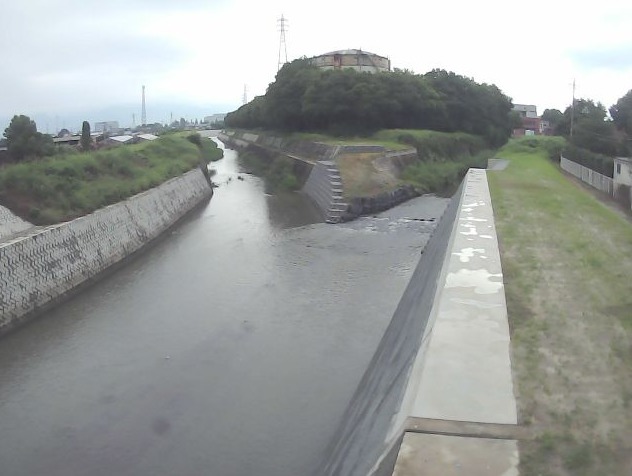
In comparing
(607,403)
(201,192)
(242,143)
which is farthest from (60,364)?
(242,143)

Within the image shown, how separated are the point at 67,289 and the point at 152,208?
25.6ft

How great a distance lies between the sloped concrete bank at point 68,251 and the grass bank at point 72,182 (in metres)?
0.46

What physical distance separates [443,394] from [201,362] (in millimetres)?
6086

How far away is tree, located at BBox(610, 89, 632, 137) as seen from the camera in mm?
32269

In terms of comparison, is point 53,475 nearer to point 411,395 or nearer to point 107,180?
point 411,395

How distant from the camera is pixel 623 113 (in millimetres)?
34844

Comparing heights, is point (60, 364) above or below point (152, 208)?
below

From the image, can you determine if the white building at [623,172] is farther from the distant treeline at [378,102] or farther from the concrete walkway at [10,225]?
the distant treeline at [378,102]

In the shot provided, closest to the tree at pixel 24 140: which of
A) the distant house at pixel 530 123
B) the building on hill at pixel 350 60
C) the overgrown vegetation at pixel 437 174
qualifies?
the overgrown vegetation at pixel 437 174

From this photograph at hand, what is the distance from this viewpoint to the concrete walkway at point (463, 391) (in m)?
3.76

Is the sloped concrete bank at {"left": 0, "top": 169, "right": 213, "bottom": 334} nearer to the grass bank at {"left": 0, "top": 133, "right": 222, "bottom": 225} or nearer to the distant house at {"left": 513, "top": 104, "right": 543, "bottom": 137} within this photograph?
the grass bank at {"left": 0, "top": 133, "right": 222, "bottom": 225}

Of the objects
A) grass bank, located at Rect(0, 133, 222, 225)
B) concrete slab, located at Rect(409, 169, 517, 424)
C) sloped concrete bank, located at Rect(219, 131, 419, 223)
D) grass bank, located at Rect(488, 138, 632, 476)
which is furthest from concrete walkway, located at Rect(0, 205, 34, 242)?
sloped concrete bank, located at Rect(219, 131, 419, 223)

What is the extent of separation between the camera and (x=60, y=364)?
32.8ft

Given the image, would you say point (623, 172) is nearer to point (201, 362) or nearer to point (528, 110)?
point (201, 362)
